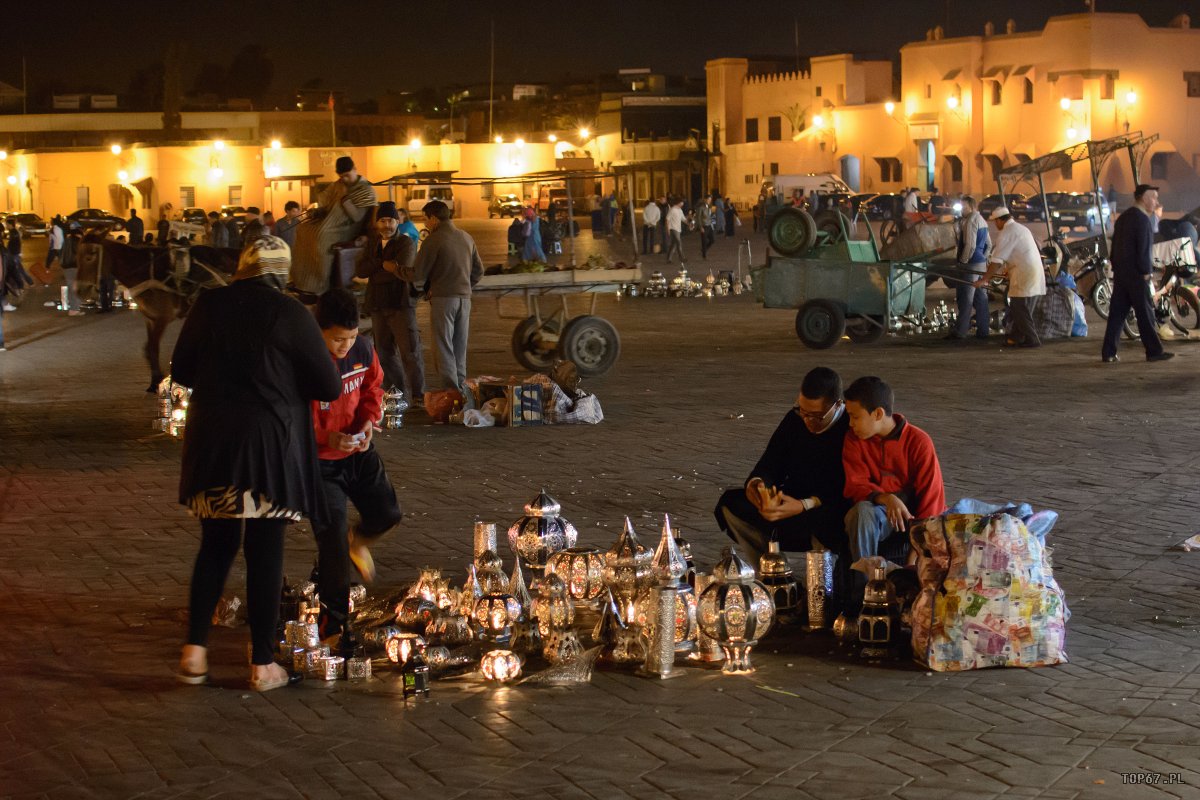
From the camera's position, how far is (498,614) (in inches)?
239

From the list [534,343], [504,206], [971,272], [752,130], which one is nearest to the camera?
[534,343]

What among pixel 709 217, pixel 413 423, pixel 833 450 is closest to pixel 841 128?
pixel 709 217

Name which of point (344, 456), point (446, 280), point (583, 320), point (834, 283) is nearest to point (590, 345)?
point (583, 320)

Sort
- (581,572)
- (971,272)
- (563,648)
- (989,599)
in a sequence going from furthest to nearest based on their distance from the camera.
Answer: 1. (971,272)
2. (581,572)
3. (563,648)
4. (989,599)

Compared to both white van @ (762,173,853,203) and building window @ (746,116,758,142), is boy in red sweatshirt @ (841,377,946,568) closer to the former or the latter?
white van @ (762,173,853,203)

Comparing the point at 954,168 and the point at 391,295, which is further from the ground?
the point at 954,168

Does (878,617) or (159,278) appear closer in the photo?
(878,617)

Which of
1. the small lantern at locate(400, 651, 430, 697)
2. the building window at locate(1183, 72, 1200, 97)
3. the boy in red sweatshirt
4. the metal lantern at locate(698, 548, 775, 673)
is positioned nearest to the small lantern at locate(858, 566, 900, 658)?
the boy in red sweatshirt

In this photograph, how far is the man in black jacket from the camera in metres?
12.3

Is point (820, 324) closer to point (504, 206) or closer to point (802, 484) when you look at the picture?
point (802, 484)

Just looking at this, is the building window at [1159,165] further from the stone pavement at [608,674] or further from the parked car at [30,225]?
the stone pavement at [608,674]

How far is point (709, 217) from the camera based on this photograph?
36.6 metres

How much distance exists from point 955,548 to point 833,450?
3.05 ft

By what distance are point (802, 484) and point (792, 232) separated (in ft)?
39.2
